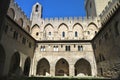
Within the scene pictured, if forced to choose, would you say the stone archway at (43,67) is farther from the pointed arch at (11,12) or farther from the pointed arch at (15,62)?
the pointed arch at (11,12)

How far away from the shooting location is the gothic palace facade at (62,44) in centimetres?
1770

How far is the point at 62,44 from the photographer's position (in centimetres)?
2773

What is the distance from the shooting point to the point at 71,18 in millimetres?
31344

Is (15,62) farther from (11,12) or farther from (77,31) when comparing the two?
(77,31)

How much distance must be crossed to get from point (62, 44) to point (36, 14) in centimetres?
1144

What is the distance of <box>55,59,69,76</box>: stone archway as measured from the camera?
90.9 feet

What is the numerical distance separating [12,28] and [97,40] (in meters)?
15.7

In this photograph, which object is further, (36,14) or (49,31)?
(36,14)

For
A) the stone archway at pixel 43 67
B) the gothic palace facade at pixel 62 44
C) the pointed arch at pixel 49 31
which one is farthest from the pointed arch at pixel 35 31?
the stone archway at pixel 43 67

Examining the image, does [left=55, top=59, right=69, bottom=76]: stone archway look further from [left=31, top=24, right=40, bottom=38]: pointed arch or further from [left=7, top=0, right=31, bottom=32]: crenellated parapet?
[left=7, top=0, right=31, bottom=32]: crenellated parapet

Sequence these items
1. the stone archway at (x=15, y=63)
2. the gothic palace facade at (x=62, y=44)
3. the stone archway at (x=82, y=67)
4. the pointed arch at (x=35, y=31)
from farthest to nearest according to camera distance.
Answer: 1. the pointed arch at (x=35, y=31)
2. the stone archway at (x=82, y=67)
3. the stone archway at (x=15, y=63)
4. the gothic palace facade at (x=62, y=44)

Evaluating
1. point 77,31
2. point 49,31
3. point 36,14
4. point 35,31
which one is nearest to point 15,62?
point 35,31

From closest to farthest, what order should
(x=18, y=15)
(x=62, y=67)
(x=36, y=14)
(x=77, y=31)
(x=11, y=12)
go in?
(x=11, y=12) < (x=18, y=15) < (x=62, y=67) < (x=77, y=31) < (x=36, y=14)

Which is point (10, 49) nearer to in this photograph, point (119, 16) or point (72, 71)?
point (72, 71)
